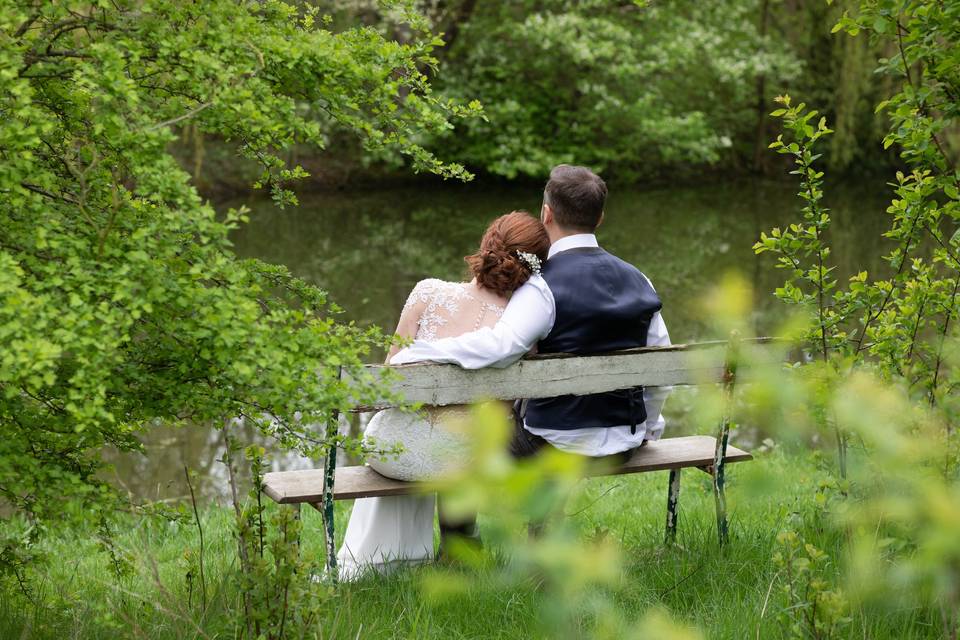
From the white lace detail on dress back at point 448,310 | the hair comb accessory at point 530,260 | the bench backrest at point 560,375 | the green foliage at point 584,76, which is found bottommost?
the bench backrest at point 560,375

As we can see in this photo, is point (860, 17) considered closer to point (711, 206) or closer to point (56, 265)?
point (56, 265)

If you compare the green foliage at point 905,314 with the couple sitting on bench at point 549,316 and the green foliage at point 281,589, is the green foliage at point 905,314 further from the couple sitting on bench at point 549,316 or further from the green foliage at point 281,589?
the green foliage at point 281,589

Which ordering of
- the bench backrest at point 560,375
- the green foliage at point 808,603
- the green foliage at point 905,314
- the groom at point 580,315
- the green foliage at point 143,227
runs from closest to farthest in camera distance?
the green foliage at point 905,314
the green foliage at point 143,227
the green foliage at point 808,603
the bench backrest at point 560,375
the groom at point 580,315

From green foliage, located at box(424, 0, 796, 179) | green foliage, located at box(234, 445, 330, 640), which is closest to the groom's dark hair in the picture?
green foliage, located at box(234, 445, 330, 640)

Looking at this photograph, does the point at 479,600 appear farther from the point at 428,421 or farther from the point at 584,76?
the point at 584,76

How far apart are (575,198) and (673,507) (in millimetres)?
1259

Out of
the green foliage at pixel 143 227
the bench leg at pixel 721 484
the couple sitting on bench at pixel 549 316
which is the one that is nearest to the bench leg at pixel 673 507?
the bench leg at pixel 721 484

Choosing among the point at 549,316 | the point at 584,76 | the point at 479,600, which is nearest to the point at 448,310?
the point at 549,316

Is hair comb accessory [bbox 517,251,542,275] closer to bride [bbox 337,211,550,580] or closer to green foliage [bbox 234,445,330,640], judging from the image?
bride [bbox 337,211,550,580]

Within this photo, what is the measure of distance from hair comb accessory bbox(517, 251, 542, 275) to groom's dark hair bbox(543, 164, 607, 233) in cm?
17

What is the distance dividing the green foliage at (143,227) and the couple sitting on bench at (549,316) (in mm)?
758

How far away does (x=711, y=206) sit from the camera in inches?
829

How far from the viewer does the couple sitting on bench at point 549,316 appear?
12.1 ft

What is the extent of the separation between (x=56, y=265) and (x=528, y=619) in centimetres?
164
